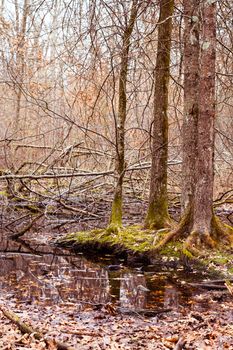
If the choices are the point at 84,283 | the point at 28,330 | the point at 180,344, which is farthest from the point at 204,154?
the point at 28,330

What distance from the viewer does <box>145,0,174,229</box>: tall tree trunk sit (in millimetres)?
8977

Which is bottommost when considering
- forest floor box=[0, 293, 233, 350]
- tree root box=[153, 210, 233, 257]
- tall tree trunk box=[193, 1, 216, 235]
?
forest floor box=[0, 293, 233, 350]

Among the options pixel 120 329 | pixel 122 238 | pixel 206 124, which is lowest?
pixel 120 329

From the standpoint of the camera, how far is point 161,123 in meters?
9.04

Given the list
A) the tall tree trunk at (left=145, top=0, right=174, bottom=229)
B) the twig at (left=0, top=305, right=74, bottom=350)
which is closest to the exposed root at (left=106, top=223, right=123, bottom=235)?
the tall tree trunk at (left=145, top=0, right=174, bottom=229)

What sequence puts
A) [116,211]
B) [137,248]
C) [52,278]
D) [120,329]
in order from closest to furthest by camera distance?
[120,329], [52,278], [137,248], [116,211]

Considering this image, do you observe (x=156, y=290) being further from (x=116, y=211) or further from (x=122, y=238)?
(x=116, y=211)

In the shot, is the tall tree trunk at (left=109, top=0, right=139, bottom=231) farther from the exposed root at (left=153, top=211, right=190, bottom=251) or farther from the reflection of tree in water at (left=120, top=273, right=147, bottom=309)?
the reflection of tree in water at (left=120, top=273, right=147, bottom=309)

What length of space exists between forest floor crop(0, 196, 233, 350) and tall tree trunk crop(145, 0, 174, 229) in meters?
2.87

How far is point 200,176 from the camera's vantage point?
26.0ft

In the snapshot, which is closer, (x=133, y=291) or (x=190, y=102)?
(x=133, y=291)

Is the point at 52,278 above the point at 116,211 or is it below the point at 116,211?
below

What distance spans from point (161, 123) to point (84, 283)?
11.1 feet

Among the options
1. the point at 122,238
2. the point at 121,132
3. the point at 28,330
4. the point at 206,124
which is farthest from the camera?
the point at 121,132
